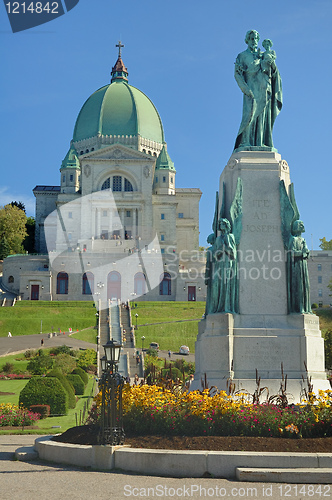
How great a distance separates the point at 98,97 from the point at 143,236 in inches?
948

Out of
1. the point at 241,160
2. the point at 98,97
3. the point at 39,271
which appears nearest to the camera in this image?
the point at 241,160

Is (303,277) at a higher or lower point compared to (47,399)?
higher

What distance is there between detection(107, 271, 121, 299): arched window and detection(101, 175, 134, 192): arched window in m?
17.3

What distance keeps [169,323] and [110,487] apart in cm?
4929

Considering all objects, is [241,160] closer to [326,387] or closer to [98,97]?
[326,387]

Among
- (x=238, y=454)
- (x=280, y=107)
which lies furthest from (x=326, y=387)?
(x=280, y=107)

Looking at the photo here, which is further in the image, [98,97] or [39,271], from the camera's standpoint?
[98,97]

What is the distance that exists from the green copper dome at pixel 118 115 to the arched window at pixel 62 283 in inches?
1038

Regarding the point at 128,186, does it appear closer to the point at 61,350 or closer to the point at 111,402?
the point at 61,350

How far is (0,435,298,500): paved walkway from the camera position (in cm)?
942

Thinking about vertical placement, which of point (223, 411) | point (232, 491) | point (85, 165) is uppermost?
point (85, 165)

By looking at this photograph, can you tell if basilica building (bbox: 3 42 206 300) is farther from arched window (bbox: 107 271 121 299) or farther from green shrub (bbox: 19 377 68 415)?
green shrub (bbox: 19 377 68 415)

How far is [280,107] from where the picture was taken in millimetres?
16328

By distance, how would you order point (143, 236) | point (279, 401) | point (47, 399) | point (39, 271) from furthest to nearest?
point (143, 236) → point (39, 271) → point (47, 399) → point (279, 401)
